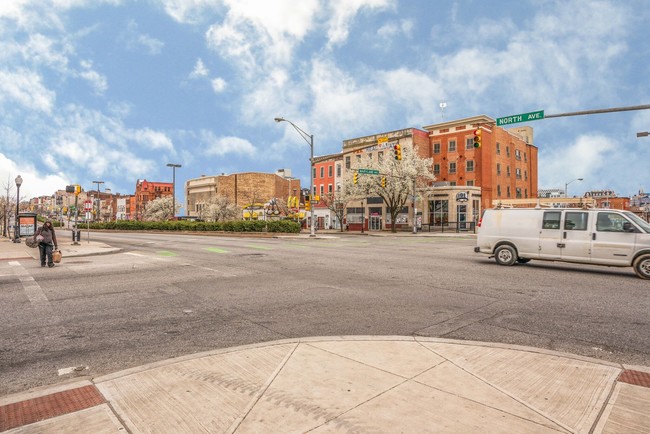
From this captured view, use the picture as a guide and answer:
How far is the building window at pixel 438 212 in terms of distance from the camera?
5216 centimetres

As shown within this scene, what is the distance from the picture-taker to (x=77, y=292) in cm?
890

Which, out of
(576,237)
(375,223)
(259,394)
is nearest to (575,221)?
(576,237)

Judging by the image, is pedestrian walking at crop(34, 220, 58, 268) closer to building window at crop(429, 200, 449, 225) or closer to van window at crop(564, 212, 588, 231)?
van window at crop(564, 212, 588, 231)

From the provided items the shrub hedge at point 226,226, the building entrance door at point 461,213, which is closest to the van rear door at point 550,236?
the shrub hedge at point 226,226

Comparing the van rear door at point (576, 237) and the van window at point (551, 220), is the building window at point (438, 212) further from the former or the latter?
the van rear door at point (576, 237)

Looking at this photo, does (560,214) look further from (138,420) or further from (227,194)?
(227,194)

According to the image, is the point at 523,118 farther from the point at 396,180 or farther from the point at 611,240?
the point at 396,180

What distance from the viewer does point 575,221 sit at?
11.9m

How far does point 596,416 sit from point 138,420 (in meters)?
3.65

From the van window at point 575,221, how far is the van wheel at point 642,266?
59.7 inches

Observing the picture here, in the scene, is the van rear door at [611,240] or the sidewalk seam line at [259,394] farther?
the van rear door at [611,240]

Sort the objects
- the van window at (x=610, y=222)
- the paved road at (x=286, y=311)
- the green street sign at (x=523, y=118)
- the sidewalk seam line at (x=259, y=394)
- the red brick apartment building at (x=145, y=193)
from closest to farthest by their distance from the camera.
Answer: the sidewalk seam line at (x=259, y=394) < the paved road at (x=286, y=311) < the van window at (x=610, y=222) < the green street sign at (x=523, y=118) < the red brick apartment building at (x=145, y=193)

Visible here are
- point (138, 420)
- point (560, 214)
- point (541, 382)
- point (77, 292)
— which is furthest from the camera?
point (560, 214)

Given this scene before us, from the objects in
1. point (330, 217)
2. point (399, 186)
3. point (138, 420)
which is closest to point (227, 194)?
point (330, 217)
